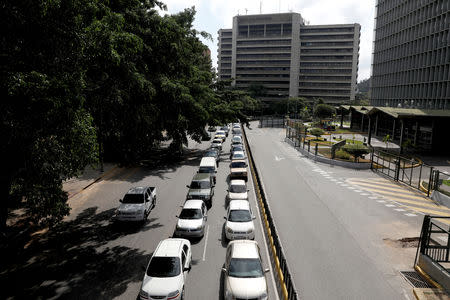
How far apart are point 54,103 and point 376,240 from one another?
16.0 meters

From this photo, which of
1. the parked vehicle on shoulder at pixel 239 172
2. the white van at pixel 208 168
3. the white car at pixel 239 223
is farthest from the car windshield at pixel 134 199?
the parked vehicle on shoulder at pixel 239 172

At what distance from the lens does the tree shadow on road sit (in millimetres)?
12008

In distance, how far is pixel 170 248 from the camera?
12828mm

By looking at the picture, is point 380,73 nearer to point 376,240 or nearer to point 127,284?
point 376,240

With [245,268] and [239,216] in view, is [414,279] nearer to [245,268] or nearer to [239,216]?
[245,268]

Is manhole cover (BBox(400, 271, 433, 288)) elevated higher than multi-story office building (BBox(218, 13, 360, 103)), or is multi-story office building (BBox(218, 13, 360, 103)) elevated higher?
multi-story office building (BBox(218, 13, 360, 103))

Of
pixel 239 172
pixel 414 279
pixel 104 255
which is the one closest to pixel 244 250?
pixel 104 255

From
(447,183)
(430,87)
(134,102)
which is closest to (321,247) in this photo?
(134,102)

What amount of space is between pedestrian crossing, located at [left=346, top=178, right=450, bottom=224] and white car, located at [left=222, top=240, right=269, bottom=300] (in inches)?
537

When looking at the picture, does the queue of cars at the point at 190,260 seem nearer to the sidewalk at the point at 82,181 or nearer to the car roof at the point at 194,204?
the car roof at the point at 194,204

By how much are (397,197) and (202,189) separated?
1483 cm

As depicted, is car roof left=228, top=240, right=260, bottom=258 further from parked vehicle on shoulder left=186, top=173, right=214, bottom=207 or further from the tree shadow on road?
parked vehicle on shoulder left=186, top=173, right=214, bottom=207

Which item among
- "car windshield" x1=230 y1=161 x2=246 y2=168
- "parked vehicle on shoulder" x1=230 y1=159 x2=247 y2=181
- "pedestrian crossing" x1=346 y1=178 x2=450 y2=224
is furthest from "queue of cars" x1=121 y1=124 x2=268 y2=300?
"pedestrian crossing" x1=346 y1=178 x2=450 y2=224

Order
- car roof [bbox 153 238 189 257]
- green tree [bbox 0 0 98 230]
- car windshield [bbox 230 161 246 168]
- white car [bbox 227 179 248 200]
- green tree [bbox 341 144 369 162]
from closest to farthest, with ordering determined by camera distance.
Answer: green tree [bbox 0 0 98 230] → car roof [bbox 153 238 189 257] → white car [bbox 227 179 248 200] → car windshield [bbox 230 161 246 168] → green tree [bbox 341 144 369 162]
